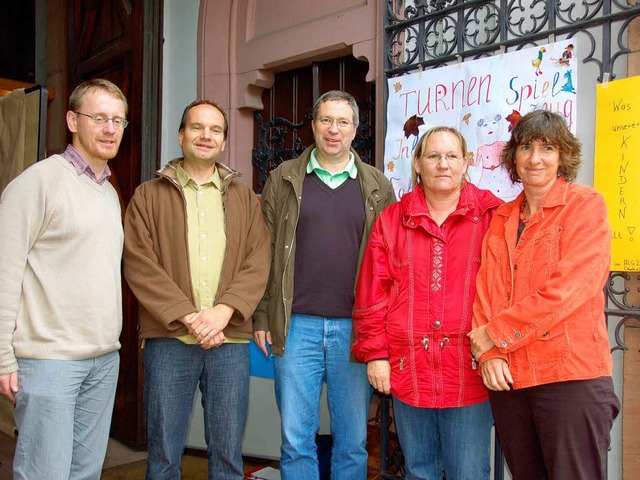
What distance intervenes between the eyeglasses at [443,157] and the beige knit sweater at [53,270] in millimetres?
1240

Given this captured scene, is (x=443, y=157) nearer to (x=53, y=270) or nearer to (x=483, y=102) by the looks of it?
(x=483, y=102)

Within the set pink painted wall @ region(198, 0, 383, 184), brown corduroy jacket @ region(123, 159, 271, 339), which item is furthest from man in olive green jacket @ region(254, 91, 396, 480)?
pink painted wall @ region(198, 0, 383, 184)

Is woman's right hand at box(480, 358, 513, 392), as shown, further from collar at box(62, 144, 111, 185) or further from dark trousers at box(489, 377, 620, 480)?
collar at box(62, 144, 111, 185)

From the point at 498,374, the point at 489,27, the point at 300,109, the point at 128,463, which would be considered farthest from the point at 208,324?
the point at 128,463

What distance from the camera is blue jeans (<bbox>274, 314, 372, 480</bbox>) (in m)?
2.51

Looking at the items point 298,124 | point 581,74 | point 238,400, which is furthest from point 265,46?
point 238,400

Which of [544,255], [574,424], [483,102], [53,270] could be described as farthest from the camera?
[483,102]

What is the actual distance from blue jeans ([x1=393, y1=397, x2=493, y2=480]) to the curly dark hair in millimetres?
886

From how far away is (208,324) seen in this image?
92.4 inches

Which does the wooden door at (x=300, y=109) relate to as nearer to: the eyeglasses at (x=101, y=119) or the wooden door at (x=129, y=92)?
the wooden door at (x=129, y=92)

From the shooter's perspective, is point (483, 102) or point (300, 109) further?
point (300, 109)

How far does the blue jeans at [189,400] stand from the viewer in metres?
2.41

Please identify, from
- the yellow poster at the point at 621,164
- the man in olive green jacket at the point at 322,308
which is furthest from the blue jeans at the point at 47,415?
the yellow poster at the point at 621,164

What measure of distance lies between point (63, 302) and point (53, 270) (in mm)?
116
